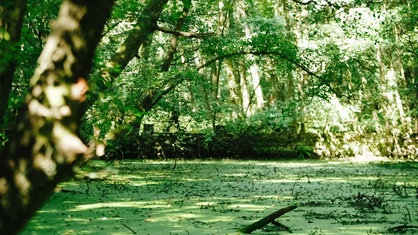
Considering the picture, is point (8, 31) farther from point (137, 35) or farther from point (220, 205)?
point (137, 35)

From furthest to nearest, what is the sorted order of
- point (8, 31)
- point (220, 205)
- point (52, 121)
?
point (220, 205) → point (8, 31) → point (52, 121)

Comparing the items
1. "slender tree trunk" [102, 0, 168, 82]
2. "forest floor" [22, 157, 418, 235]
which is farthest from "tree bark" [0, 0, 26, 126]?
"slender tree trunk" [102, 0, 168, 82]

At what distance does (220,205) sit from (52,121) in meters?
4.79

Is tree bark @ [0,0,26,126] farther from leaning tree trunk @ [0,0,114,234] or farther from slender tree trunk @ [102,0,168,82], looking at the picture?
slender tree trunk @ [102,0,168,82]

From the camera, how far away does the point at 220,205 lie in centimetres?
596

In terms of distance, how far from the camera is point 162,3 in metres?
8.74

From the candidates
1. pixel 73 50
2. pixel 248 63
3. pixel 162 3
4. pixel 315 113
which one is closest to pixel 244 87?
pixel 315 113

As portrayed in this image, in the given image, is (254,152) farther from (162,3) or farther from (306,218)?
(306,218)

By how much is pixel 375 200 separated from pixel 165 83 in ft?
18.8

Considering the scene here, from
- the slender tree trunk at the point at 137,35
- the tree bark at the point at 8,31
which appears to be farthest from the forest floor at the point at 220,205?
the slender tree trunk at the point at 137,35

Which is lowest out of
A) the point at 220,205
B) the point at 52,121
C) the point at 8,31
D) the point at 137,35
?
the point at 220,205

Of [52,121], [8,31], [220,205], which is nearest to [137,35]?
[220,205]

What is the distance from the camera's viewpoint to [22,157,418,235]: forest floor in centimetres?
449

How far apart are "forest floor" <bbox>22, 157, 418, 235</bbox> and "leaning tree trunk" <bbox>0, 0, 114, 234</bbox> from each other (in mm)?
1160
